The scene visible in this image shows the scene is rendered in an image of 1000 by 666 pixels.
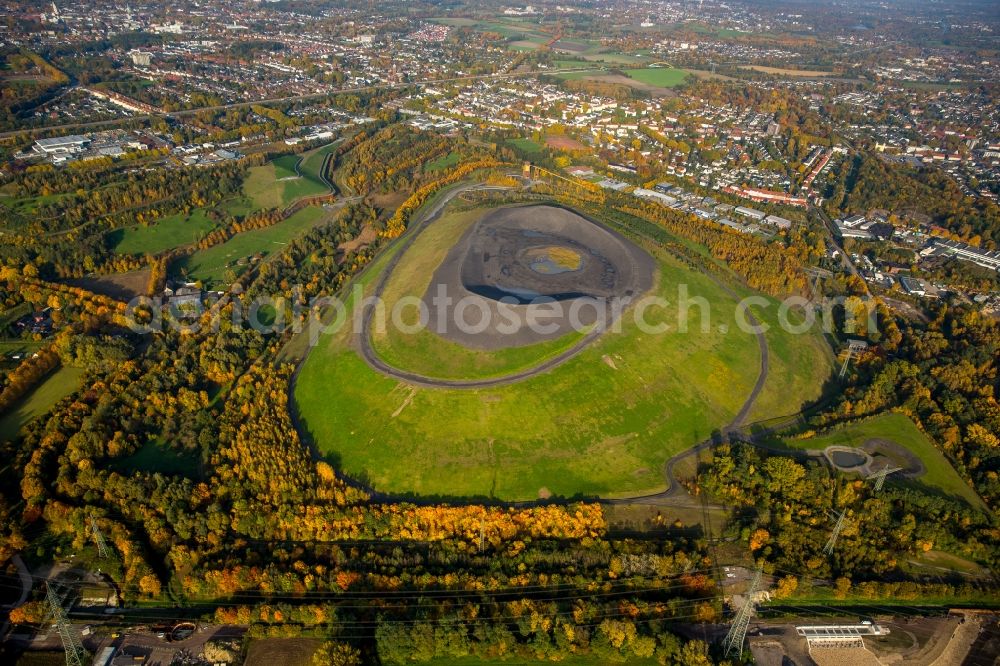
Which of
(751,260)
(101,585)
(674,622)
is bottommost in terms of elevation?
(101,585)

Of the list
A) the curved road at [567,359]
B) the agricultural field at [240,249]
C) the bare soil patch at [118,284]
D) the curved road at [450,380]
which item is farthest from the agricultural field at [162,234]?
the curved road at [450,380]

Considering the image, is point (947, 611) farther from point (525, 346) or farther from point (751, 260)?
point (751, 260)

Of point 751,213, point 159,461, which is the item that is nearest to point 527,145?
point 751,213

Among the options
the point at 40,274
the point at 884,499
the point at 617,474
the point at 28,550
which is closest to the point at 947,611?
the point at 884,499

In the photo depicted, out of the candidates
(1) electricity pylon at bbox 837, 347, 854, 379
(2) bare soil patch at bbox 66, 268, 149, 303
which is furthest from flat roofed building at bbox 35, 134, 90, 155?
(1) electricity pylon at bbox 837, 347, 854, 379

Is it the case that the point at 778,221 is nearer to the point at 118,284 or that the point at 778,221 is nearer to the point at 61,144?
the point at 118,284

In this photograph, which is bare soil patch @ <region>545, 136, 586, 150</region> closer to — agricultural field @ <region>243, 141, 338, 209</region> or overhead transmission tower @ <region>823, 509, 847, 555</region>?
agricultural field @ <region>243, 141, 338, 209</region>
